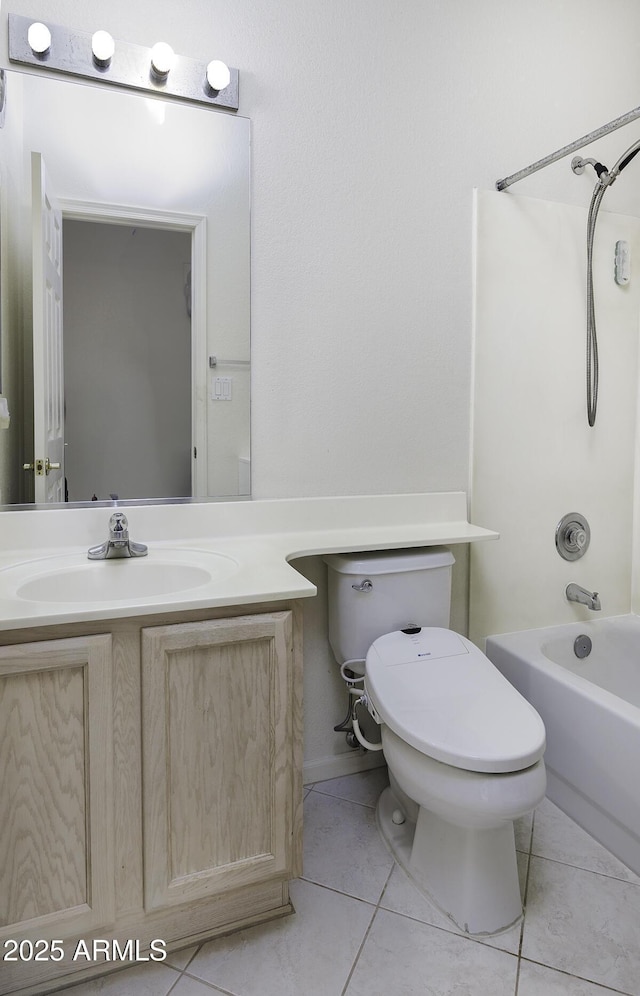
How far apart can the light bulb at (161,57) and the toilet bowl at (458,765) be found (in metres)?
1.59

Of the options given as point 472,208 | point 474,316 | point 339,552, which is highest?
point 472,208

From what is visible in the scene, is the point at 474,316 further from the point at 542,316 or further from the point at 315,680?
the point at 315,680

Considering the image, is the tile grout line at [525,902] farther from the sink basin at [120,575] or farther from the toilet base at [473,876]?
the sink basin at [120,575]

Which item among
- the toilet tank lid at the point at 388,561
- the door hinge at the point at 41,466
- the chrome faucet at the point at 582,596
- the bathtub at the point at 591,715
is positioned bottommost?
the bathtub at the point at 591,715

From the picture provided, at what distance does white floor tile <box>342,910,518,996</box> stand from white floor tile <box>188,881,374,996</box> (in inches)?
1.4

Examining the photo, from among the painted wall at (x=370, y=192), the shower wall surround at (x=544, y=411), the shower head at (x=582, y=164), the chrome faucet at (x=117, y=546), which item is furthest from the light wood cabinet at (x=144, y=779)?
the shower head at (x=582, y=164)

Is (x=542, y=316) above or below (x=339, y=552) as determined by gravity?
above

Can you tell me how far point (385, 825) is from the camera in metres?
1.67

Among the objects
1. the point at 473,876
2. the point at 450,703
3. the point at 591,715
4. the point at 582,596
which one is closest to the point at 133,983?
the point at 473,876

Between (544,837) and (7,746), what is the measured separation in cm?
143

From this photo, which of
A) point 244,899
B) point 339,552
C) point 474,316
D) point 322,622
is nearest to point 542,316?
point 474,316

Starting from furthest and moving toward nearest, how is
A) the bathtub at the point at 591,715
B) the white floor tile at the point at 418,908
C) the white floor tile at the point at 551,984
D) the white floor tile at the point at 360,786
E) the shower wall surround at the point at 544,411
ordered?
the shower wall surround at the point at 544,411 < the white floor tile at the point at 360,786 < the bathtub at the point at 591,715 < the white floor tile at the point at 418,908 < the white floor tile at the point at 551,984

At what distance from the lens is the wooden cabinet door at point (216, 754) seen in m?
1.16

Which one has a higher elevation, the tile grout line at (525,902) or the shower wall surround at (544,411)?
the shower wall surround at (544,411)
